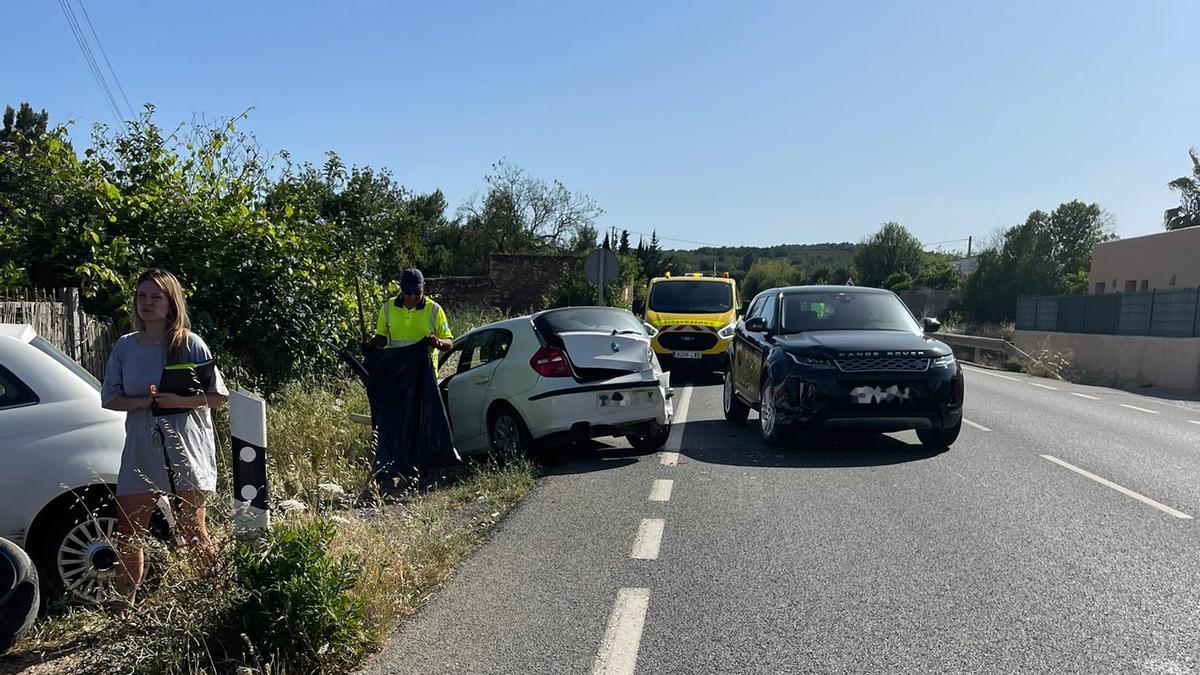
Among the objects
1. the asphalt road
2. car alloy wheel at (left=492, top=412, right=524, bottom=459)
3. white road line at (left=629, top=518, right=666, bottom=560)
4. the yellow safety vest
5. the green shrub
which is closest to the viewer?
the green shrub

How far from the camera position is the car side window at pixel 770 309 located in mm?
10422

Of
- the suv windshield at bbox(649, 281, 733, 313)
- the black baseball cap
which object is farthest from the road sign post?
the black baseball cap

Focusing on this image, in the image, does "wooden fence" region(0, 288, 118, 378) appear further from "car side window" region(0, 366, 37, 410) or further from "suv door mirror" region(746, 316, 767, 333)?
"suv door mirror" region(746, 316, 767, 333)

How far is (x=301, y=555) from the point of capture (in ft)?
12.7

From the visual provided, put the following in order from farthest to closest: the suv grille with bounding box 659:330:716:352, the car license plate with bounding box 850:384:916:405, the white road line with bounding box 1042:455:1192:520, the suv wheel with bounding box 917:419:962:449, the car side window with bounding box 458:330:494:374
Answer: the suv grille with bounding box 659:330:716:352 < the car side window with bounding box 458:330:494:374 < the suv wheel with bounding box 917:419:962:449 < the car license plate with bounding box 850:384:916:405 < the white road line with bounding box 1042:455:1192:520

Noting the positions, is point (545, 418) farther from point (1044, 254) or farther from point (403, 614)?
point (1044, 254)

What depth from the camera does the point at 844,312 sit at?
10.1 metres

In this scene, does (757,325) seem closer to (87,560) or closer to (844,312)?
(844,312)

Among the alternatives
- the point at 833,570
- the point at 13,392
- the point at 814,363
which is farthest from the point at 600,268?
the point at 13,392

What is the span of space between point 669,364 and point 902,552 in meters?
11.5

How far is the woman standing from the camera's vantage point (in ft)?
14.2

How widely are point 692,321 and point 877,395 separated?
27.7ft

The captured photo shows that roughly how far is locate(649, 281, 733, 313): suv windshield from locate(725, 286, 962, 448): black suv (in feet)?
25.1

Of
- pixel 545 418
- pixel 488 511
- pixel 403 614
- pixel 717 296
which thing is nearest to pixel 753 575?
pixel 403 614
